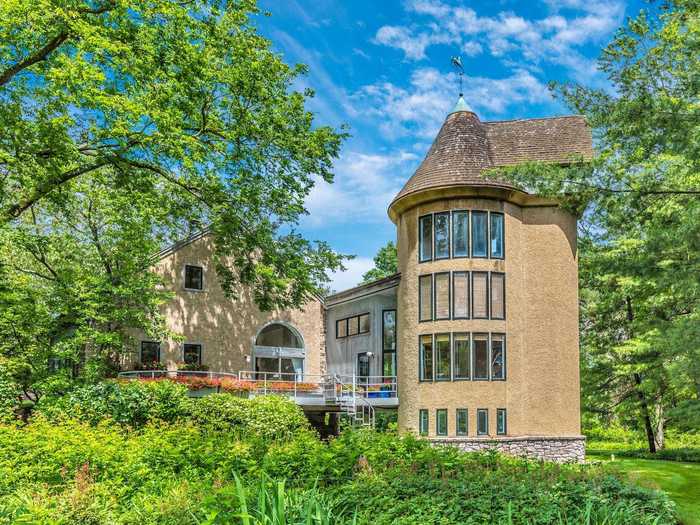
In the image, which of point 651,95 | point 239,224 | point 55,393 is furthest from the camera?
point 55,393

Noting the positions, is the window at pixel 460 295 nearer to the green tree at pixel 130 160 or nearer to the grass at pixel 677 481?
the green tree at pixel 130 160

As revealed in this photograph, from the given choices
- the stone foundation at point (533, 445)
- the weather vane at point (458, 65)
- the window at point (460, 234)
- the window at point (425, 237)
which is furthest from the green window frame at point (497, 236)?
the stone foundation at point (533, 445)

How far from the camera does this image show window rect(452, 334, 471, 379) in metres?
20.5

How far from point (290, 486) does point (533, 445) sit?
14.3 metres

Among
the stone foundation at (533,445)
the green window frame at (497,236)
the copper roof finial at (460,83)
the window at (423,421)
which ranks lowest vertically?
the stone foundation at (533,445)

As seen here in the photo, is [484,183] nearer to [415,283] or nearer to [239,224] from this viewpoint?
[415,283]

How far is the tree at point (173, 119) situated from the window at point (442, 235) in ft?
12.4

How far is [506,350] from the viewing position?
814 inches

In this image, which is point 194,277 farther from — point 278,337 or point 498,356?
point 498,356

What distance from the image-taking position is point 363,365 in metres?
25.7

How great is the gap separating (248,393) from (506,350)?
9020 millimetres

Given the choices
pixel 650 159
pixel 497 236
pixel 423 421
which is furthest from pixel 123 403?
pixel 650 159

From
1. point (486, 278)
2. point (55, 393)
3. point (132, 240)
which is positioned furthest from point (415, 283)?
point (55, 393)

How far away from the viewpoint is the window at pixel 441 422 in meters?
20.4
